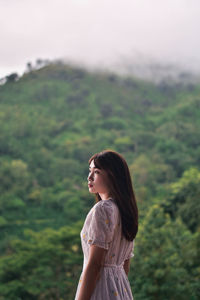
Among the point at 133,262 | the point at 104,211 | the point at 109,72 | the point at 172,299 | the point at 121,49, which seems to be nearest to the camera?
the point at 104,211

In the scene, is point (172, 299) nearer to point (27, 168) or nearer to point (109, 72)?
point (27, 168)

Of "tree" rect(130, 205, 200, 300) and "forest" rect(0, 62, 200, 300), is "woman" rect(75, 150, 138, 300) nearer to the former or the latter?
"tree" rect(130, 205, 200, 300)

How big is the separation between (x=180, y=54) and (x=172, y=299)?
47306mm

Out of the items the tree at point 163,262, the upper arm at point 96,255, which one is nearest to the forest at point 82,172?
the tree at point 163,262

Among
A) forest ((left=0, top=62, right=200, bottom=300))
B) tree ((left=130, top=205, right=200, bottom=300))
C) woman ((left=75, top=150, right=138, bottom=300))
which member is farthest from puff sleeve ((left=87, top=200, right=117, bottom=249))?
forest ((left=0, top=62, right=200, bottom=300))

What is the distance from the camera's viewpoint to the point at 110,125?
A: 36.4m

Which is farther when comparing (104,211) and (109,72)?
(109,72)

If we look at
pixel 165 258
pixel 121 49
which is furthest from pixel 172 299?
pixel 121 49

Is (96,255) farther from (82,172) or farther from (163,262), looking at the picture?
(82,172)

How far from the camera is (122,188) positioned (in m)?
1.18

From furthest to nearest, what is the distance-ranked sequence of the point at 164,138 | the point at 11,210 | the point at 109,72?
the point at 109,72, the point at 164,138, the point at 11,210

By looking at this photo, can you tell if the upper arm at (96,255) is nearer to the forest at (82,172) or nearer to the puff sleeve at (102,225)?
the puff sleeve at (102,225)

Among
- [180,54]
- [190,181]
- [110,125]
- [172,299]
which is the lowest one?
[172,299]

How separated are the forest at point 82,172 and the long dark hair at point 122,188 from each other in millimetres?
7114
